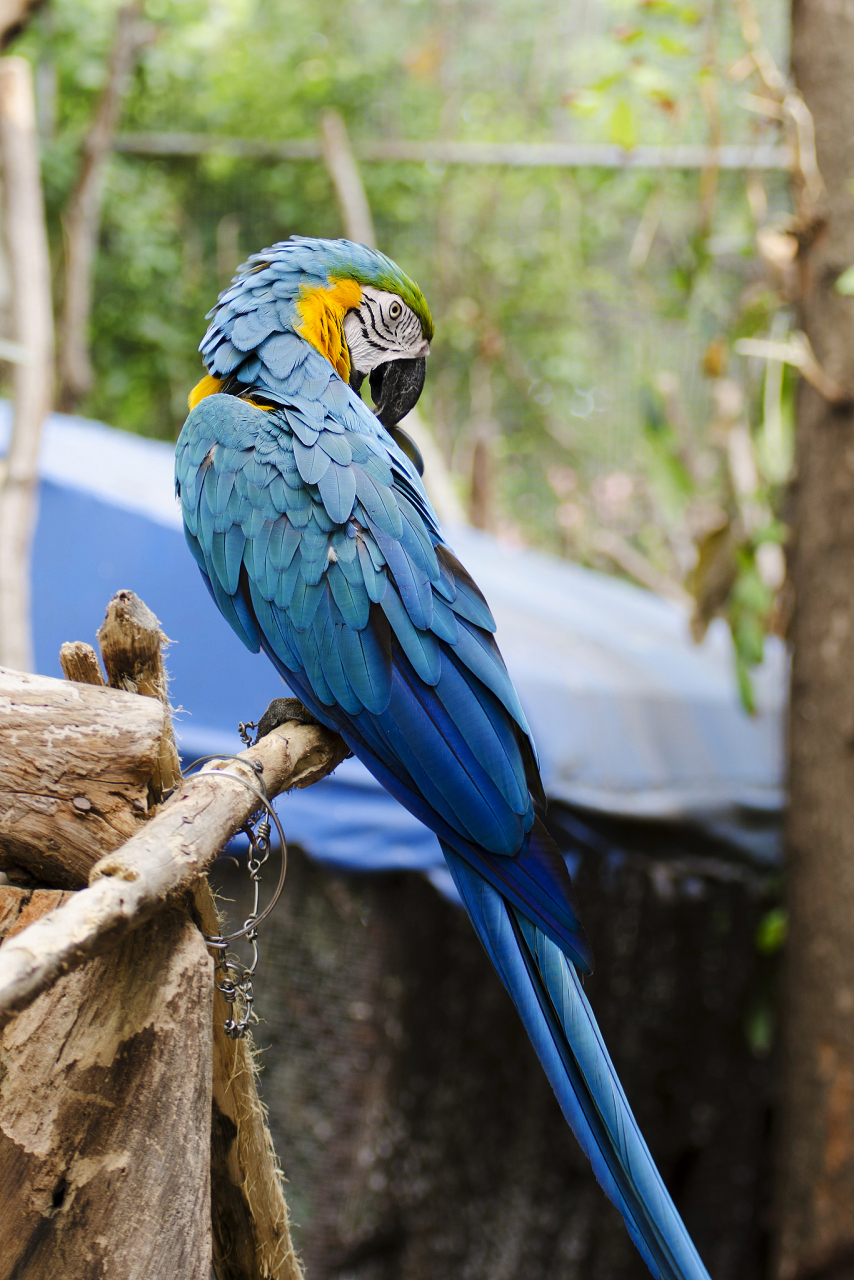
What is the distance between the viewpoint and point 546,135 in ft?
11.4

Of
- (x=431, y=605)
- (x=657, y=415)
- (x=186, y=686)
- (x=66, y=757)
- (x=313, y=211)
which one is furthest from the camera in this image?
(x=313, y=211)

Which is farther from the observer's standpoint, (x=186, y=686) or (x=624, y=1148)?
(x=186, y=686)

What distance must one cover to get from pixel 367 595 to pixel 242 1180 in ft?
1.46

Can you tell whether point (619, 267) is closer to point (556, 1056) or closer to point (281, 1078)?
point (281, 1078)

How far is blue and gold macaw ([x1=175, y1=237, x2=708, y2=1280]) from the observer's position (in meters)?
0.76

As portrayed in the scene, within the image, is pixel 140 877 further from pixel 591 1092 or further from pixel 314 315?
pixel 314 315

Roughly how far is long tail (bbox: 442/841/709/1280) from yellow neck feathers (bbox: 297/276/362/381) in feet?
1.91

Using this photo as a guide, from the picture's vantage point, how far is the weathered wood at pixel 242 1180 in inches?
24.8

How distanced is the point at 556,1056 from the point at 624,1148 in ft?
0.23

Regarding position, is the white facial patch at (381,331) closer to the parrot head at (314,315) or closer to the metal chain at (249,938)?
the parrot head at (314,315)

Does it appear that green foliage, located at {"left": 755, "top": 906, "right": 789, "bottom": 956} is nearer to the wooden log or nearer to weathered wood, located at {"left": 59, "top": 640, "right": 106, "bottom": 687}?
the wooden log

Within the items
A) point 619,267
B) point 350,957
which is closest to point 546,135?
point 619,267

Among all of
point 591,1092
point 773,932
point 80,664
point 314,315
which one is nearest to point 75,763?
point 80,664

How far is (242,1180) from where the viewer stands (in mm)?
644
